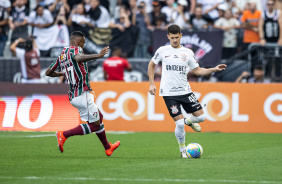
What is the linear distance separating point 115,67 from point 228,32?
13.0 feet

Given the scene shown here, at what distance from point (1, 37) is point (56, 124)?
18.1 ft

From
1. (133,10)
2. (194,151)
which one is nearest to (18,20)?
(133,10)

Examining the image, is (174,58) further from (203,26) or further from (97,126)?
(203,26)

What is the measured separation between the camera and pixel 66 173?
770 cm

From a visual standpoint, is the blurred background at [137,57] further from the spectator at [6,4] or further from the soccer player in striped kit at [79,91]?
the soccer player in striped kit at [79,91]

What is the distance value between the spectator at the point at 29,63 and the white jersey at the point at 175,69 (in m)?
9.23

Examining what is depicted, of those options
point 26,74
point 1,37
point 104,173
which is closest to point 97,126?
point 104,173

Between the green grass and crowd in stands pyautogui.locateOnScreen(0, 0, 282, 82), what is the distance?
18.2ft

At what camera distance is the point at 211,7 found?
20.0m

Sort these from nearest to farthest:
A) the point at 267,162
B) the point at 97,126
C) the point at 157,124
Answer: the point at 267,162 < the point at 97,126 < the point at 157,124

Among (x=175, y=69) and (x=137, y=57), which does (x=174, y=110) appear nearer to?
(x=175, y=69)

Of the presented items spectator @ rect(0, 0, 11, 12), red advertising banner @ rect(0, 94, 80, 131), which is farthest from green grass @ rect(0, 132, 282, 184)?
spectator @ rect(0, 0, 11, 12)

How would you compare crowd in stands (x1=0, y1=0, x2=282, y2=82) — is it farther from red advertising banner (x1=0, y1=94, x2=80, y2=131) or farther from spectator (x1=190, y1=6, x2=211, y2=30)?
red advertising banner (x1=0, y1=94, x2=80, y2=131)

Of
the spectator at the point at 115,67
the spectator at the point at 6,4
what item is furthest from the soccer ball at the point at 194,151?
the spectator at the point at 6,4
